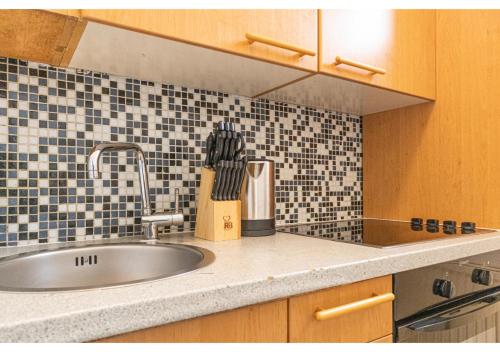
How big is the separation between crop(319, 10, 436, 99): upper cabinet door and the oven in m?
0.60

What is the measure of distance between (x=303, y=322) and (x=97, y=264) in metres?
0.55

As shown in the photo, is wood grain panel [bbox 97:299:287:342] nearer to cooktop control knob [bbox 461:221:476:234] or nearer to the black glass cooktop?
the black glass cooktop

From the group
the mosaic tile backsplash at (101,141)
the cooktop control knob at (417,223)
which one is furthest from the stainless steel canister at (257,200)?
the cooktop control knob at (417,223)

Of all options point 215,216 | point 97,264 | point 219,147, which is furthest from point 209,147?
point 97,264

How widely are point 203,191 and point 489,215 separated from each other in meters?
0.96

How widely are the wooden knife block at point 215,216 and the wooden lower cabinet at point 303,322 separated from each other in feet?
1.22

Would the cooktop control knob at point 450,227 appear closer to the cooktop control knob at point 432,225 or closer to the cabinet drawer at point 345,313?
the cooktop control knob at point 432,225

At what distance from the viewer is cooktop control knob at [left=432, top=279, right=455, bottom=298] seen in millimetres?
900

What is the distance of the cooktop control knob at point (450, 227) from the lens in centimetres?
119

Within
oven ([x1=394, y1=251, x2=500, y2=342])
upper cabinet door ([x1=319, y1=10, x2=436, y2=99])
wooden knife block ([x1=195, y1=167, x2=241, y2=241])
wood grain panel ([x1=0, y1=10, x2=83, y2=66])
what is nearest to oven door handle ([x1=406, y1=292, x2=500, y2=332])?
oven ([x1=394, y1=251, x2=500, y2=342])

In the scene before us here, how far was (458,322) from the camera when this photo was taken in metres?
0.93

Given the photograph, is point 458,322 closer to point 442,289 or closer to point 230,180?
point 442,289
